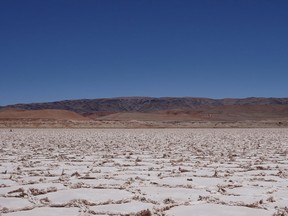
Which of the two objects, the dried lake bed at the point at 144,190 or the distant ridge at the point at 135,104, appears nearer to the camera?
the dried lake bed at the point at 144,190

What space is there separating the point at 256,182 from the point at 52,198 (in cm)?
269

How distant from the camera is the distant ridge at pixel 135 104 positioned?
161750mm

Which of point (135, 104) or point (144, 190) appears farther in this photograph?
point (135, 104)

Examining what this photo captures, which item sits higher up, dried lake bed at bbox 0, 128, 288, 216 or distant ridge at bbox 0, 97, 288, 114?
distant ridge at bbox 0, 97, 288, 114

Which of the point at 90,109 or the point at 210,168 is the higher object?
the point at 90,109

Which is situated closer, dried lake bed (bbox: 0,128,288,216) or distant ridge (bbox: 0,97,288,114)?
dried lake bed (bbox: 0,128,288,216)

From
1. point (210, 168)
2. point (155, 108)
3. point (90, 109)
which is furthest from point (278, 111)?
point (210, 168)

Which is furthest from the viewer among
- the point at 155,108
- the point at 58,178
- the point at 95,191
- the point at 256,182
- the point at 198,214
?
the point at 155,108

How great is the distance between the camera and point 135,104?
545ft

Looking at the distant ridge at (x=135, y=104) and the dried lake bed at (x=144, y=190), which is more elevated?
the distant ridge at (x=135, y=104)

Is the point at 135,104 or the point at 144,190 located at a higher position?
the point at 135,104

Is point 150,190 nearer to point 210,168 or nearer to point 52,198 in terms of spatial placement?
point 52,198

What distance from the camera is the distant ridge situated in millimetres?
161750

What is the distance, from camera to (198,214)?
11.9 feet
